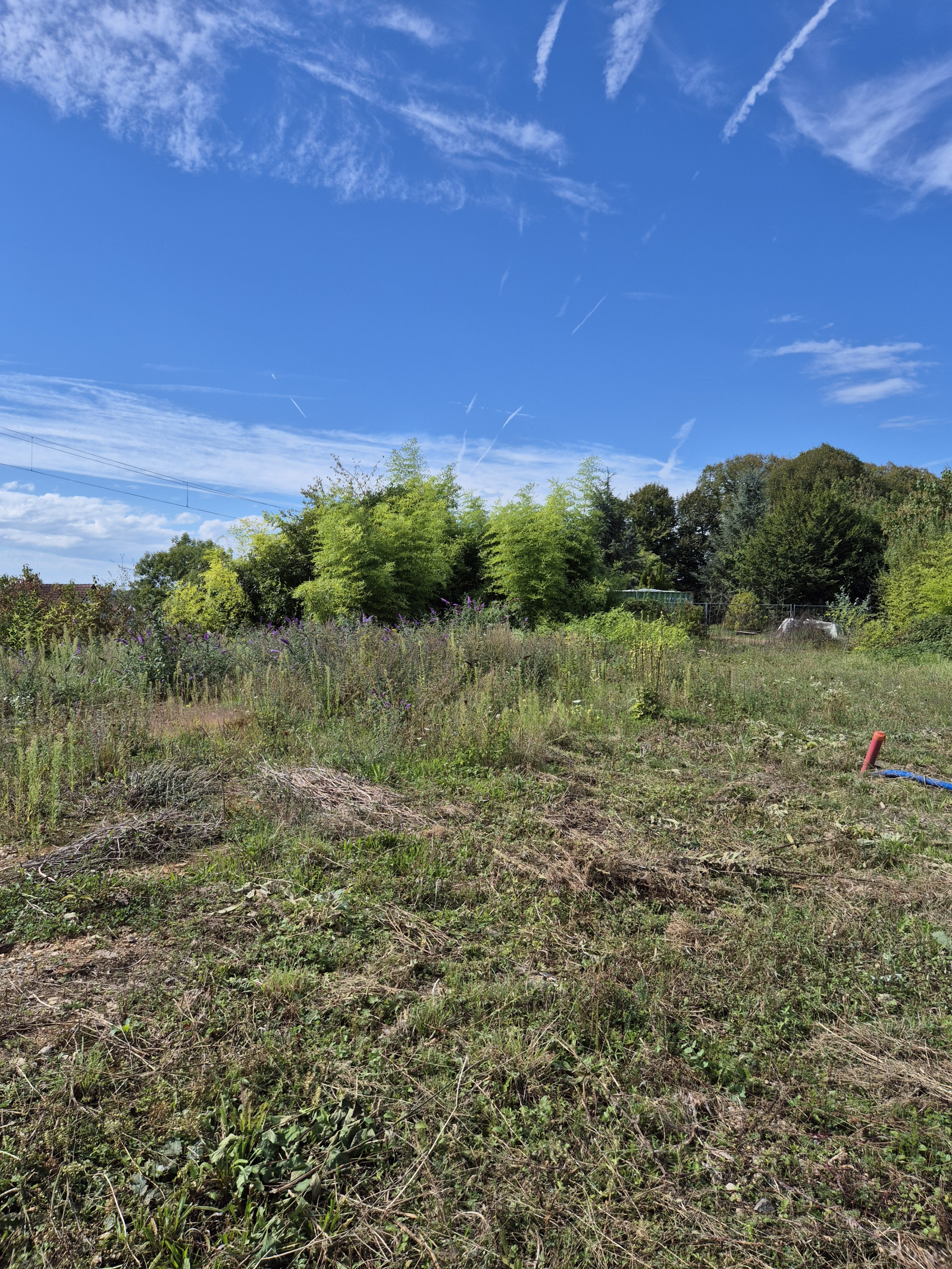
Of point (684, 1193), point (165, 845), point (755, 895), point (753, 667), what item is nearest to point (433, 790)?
point (165, 845)

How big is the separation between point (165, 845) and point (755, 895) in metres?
2.73

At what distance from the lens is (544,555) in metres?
11.9

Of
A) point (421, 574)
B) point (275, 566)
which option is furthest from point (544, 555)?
point (275, 566)

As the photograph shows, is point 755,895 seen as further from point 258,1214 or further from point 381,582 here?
point 381,582

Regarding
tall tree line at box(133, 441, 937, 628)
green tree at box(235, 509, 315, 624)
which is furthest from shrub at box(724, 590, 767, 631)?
green tree at box(235, 509, 315, 624)

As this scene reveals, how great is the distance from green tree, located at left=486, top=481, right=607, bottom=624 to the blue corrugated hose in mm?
7205

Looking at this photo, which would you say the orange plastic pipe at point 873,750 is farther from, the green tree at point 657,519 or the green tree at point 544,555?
the green tree at point 657,519

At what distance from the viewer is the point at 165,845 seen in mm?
3232

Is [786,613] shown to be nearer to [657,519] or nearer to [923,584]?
[923,584]

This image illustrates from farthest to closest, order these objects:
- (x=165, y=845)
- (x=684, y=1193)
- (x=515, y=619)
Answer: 1. (x=515, y=619)
2. (x=165, y=845)
3. (x=684, y=1193)

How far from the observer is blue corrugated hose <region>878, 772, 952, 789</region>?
4.69 meters

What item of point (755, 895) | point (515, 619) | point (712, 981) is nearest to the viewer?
point (712, 981)

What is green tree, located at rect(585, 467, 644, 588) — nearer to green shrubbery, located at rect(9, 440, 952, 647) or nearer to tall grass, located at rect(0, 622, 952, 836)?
green shrubbery, located at rect(9, 440, 952, 647)

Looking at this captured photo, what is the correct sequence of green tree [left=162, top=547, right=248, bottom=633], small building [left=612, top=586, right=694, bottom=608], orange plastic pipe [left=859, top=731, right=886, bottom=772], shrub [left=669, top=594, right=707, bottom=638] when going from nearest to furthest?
1. orange plastic pipe [left=859, top=731, right=886, bottom=772]
2. green tree [left=162, top=547, right=248, bottom=633]
3. small building [left=612, top=586, right=694, bottom=608]
4. shrub [left=669, top=594, right=707, bottom=638]
